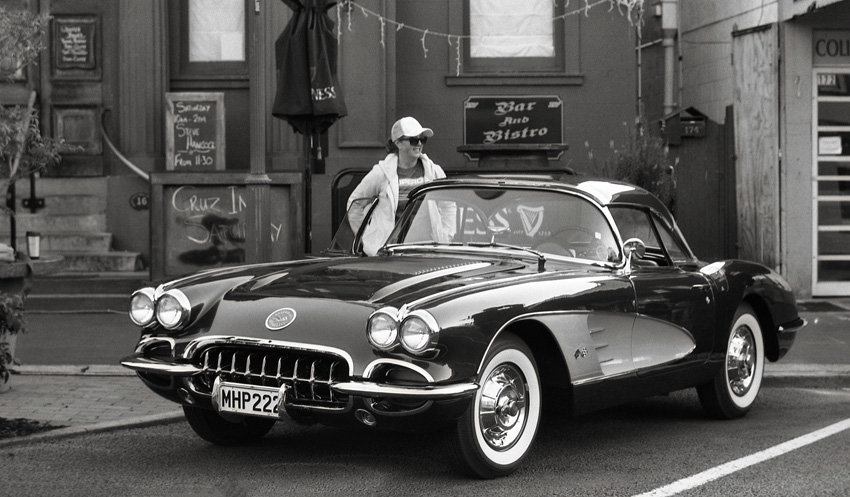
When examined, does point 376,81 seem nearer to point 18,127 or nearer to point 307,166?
point 307,166

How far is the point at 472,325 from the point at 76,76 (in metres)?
11.1

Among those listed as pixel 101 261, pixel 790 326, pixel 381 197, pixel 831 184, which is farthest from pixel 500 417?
pixel 831 184

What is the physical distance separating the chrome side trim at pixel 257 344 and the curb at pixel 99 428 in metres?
1.31

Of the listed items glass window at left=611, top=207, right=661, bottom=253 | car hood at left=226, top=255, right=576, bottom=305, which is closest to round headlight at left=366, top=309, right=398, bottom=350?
car hood at left=226, top=255, right=576, bottom=305

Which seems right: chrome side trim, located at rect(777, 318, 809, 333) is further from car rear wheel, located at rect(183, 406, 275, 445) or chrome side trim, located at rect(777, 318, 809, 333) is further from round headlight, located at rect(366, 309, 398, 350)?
round headlight, located at rect(366, 309, 398, 350)

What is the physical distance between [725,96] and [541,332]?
10.5 meters

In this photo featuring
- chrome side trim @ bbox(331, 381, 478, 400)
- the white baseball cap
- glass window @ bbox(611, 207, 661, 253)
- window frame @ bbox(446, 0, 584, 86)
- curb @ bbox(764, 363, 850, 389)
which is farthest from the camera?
window frame @ bbox(446, 0, 584, 86)

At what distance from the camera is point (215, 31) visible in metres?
15.8

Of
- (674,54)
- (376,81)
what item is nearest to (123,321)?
(376,81)

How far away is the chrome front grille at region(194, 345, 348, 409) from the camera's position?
17.5ft

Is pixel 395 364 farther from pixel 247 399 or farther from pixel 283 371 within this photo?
pixel 247 399

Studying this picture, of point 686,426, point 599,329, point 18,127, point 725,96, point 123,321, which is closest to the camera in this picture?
point 599,329

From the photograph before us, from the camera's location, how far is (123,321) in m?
11.5

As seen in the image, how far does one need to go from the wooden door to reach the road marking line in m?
10.4
